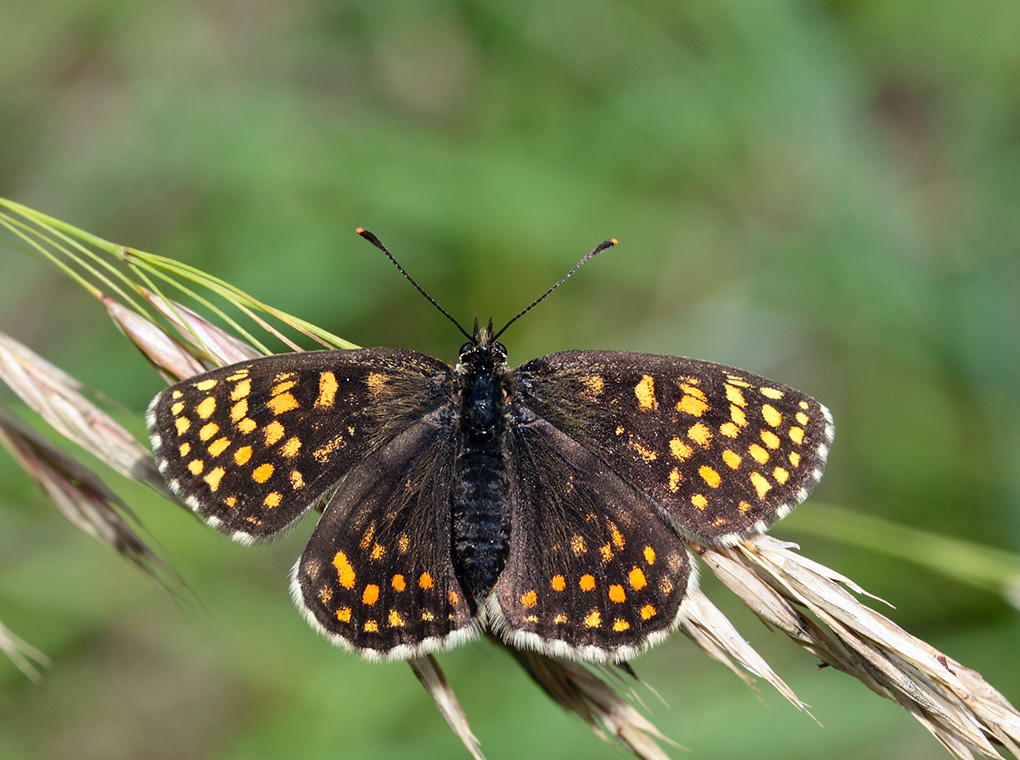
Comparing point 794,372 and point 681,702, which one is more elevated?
point 794,372

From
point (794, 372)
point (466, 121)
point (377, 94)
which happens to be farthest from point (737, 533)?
point (377, 94)

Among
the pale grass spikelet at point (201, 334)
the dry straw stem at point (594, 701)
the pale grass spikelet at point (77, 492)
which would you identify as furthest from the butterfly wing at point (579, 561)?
the pale grass spikelet at point (77, 492)

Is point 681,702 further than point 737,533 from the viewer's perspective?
Yes

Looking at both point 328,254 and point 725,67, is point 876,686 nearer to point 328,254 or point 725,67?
point 328,254

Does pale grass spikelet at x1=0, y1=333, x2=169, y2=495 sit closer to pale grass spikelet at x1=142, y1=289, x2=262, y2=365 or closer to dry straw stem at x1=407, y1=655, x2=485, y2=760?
pale grass spikelet at x1=142, y1=289, x2=262, y2=365

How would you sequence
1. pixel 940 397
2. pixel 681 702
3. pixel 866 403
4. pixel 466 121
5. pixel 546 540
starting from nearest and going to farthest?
pixel 546 540, pixel 681 702, pixel 940 397, pixel 866 403, pixel 466 121

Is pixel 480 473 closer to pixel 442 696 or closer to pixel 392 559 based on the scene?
pixel 392 559

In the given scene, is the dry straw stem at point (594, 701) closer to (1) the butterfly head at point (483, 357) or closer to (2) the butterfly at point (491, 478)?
(2) the butterfly at point (491, 478)
